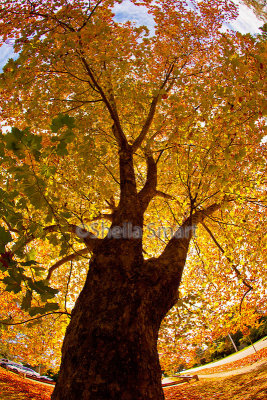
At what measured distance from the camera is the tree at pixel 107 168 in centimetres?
161

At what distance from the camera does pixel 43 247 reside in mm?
9133

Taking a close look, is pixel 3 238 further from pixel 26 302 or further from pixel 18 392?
pixel 18 392

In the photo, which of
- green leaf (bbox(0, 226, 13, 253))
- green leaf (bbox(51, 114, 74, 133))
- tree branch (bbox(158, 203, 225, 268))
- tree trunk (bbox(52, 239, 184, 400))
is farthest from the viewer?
tree branch (bbox(158, 203, 225, 268))

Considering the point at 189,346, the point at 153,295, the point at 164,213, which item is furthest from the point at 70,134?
the point at 189,346

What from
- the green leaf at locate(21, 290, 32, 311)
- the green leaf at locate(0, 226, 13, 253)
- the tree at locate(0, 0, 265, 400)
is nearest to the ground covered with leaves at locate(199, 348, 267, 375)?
the tree at locate(0, 0, 265, 400)

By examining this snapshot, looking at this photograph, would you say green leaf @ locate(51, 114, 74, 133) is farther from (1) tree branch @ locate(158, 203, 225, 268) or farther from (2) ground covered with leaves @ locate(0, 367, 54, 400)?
(2) ground covered with leaves @ locate(0, 367, 54, 400)

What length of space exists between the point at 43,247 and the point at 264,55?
8977 mm

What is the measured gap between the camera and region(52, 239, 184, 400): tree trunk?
1564 mm

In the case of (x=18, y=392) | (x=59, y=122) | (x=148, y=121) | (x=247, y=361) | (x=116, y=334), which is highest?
(x=148, y=121)

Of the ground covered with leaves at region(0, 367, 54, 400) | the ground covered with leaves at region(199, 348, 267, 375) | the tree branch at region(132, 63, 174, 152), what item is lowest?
the ground covered with leaves at region(199, 348, 267, 375)

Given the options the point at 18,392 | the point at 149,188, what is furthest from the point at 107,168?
the point at 18,392

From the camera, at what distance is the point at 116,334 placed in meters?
1.82

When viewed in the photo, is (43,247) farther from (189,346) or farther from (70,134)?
(70,134)

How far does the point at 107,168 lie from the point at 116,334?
3620 mm
